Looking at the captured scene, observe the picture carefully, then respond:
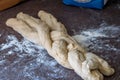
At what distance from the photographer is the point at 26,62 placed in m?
0.97

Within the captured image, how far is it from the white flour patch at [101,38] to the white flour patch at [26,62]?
0.17 meters

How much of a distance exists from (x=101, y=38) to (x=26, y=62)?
344 mm

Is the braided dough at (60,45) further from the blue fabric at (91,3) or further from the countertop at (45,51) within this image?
the blue fabric at (91,3)

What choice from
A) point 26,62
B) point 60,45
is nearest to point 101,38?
point 60,45

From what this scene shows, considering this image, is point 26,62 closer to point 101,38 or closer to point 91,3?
point 101,38

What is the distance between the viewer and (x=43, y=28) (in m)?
1.02

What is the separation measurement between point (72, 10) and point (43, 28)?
0.33 metres

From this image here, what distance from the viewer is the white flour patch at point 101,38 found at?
39.6 inches

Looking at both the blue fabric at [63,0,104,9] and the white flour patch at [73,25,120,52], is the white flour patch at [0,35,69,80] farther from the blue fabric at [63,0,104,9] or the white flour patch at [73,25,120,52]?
the blue fabric at [63,0,104,9]

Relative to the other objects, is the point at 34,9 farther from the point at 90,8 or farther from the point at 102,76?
the point at 102,76

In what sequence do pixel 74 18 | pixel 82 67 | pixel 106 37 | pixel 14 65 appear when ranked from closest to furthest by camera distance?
1. pixel 82 67
2. pixel 14 65
3. pixel 106 37
4. pixel 74 18

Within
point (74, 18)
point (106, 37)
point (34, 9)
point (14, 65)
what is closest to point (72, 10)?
point (74, 18)

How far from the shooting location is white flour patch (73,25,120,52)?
1.01 metres

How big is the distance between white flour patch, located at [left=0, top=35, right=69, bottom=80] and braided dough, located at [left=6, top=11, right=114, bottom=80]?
0.03m
